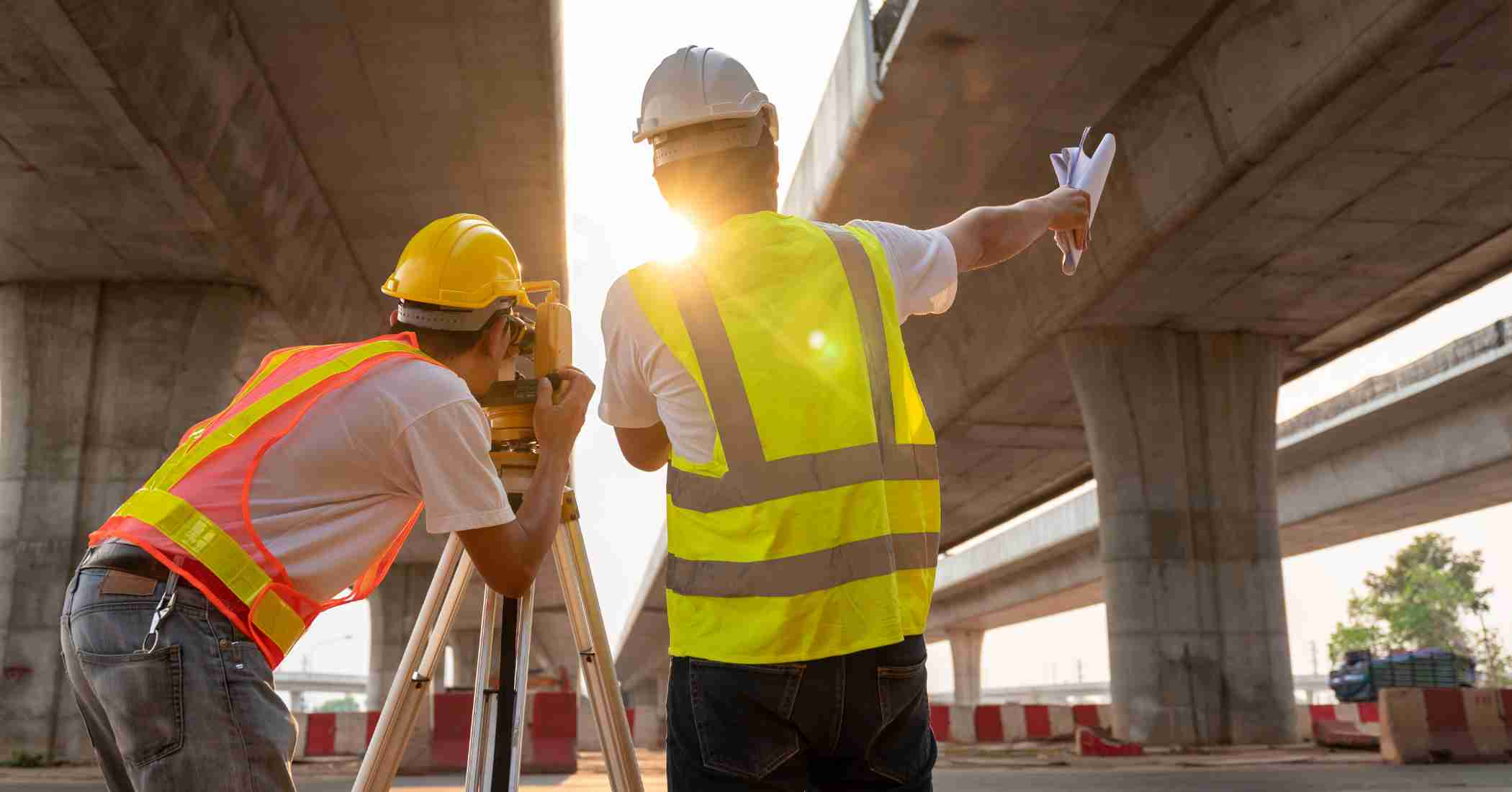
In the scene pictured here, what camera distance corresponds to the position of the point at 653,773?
12719 mm

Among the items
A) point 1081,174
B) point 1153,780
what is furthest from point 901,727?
point 1153,780

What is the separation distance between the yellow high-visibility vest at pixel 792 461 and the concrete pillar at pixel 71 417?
640 inches

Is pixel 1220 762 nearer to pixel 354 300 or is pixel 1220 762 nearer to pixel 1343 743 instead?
pixel 1343 743

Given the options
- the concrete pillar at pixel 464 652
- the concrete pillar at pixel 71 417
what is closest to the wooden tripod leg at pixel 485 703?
the concrete pillar at pixel 71 417

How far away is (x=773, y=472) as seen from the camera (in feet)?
6.51

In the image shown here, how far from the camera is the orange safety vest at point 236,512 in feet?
7.32

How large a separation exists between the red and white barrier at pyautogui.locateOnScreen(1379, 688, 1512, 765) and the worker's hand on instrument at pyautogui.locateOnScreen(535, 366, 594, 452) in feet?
44.0

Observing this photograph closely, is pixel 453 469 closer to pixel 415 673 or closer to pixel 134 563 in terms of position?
pixel 134 563

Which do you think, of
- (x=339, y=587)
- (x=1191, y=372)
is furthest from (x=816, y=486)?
(x=1191, y=372)

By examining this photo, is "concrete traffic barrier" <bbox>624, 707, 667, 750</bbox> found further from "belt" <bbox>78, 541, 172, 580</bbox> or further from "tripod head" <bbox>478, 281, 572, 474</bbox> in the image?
"belt" <bbox>78, 541, 172, 580</bbox>

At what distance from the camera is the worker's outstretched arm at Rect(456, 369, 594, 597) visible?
8.20ft

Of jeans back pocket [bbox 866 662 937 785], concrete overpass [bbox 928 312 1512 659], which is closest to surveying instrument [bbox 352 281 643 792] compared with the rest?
jeans back pocket [bbox 866 662 937 785]

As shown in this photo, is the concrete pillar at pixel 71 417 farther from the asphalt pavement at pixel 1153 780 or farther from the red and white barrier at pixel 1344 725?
the red and white barrier at pixel 1344 725

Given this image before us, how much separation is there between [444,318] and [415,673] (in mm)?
900
